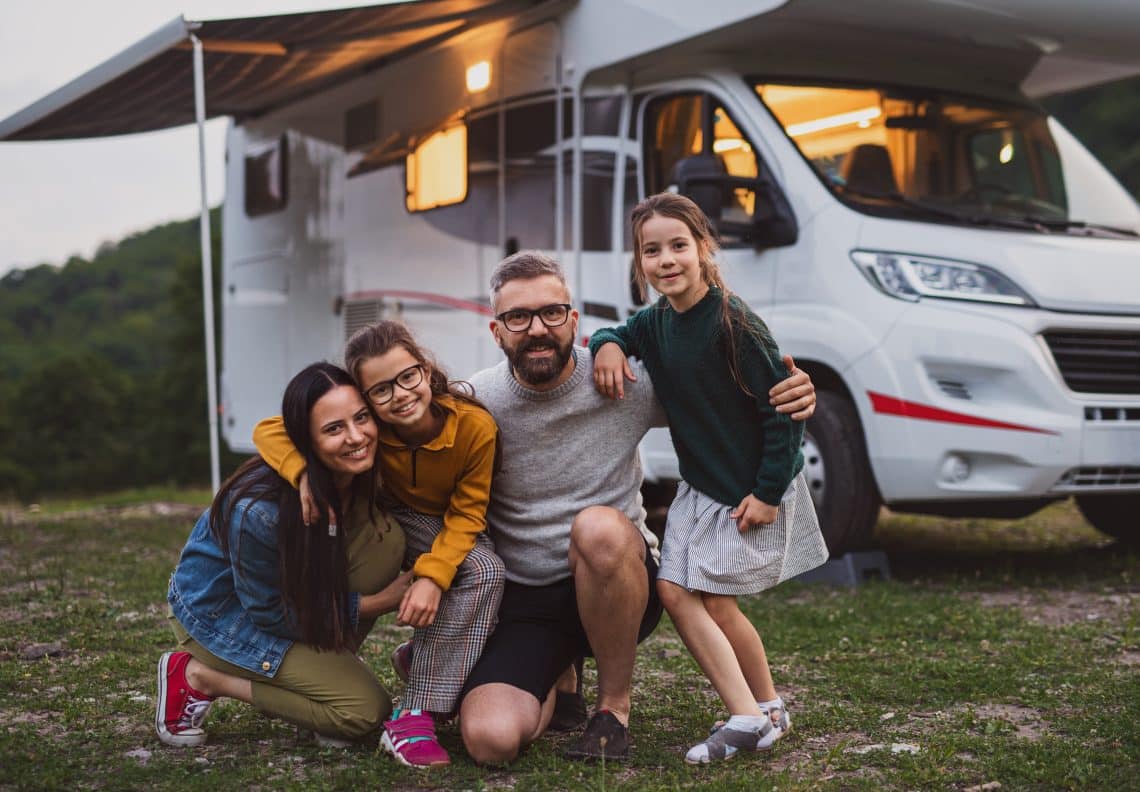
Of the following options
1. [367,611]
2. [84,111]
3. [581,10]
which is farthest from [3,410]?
[367,611]

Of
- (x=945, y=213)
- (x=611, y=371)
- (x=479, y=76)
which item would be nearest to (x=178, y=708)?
(x=611, y=371)

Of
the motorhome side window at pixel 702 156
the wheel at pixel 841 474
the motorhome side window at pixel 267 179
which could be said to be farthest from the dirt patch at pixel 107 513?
the wheel at pixel 841 474

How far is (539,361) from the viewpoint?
3.21 metres

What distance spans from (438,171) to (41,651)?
11.0 ft

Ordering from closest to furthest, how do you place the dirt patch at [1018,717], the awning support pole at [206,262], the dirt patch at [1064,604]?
the dirt patch at [1018,717], the dirt patch at [1064,604], the awning support pole at [206,262]

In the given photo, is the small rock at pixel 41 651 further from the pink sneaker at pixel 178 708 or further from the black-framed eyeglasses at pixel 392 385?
the black-framed eyeglasses at pixel 392 385

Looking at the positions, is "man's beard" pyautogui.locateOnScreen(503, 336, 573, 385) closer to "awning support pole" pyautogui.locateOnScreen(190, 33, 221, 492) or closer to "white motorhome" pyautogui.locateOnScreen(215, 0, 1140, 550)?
"white motorhome" pyautogui.locateOnScreen(215, 0, 1140, 550)

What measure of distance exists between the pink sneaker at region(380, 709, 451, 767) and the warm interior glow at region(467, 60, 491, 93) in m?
4.07

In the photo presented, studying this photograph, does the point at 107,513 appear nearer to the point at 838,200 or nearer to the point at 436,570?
the point at 838,200

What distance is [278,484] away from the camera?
3.13 meters

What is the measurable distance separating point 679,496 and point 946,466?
202 centimetres

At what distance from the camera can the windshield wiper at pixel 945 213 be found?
17.4ft

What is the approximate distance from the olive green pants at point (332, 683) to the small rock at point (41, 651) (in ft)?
3.98

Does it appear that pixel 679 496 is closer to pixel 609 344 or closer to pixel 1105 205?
pixel 609 344
